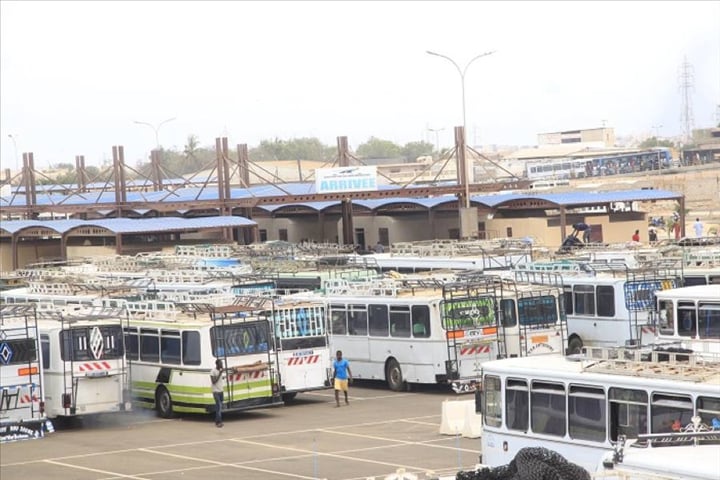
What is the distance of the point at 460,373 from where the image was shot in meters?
29.2

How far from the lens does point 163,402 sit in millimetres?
28312

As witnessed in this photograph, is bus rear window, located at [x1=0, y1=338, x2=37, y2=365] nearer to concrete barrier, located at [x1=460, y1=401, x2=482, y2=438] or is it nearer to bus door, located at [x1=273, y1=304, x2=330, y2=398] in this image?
bus door, located at [x1=273, y1=304, x2=330, y2=398]

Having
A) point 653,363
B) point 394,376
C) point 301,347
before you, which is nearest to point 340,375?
point 301,347

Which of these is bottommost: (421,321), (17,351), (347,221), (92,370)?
(92,370)

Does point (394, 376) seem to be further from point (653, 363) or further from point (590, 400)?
point (653, 363)

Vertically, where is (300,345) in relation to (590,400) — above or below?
below

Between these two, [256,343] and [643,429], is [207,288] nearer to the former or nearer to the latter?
[256,343]

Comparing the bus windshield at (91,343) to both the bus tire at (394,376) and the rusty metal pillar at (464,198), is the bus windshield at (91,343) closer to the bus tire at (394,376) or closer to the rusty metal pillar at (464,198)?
the bus tire at (394,376)

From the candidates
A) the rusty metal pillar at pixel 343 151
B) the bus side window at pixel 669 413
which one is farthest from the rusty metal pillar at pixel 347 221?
the bus side window at pixel 669 413

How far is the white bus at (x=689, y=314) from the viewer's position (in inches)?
1016

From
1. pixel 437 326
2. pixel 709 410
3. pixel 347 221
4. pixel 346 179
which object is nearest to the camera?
pixel 709 410

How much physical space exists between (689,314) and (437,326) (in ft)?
18.2

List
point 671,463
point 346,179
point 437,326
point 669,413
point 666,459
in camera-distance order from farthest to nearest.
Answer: point 346,179 → point 437,326 → point 669,413 → point 666,459 → point 671,463

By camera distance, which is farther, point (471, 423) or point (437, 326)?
point (437, 326)
